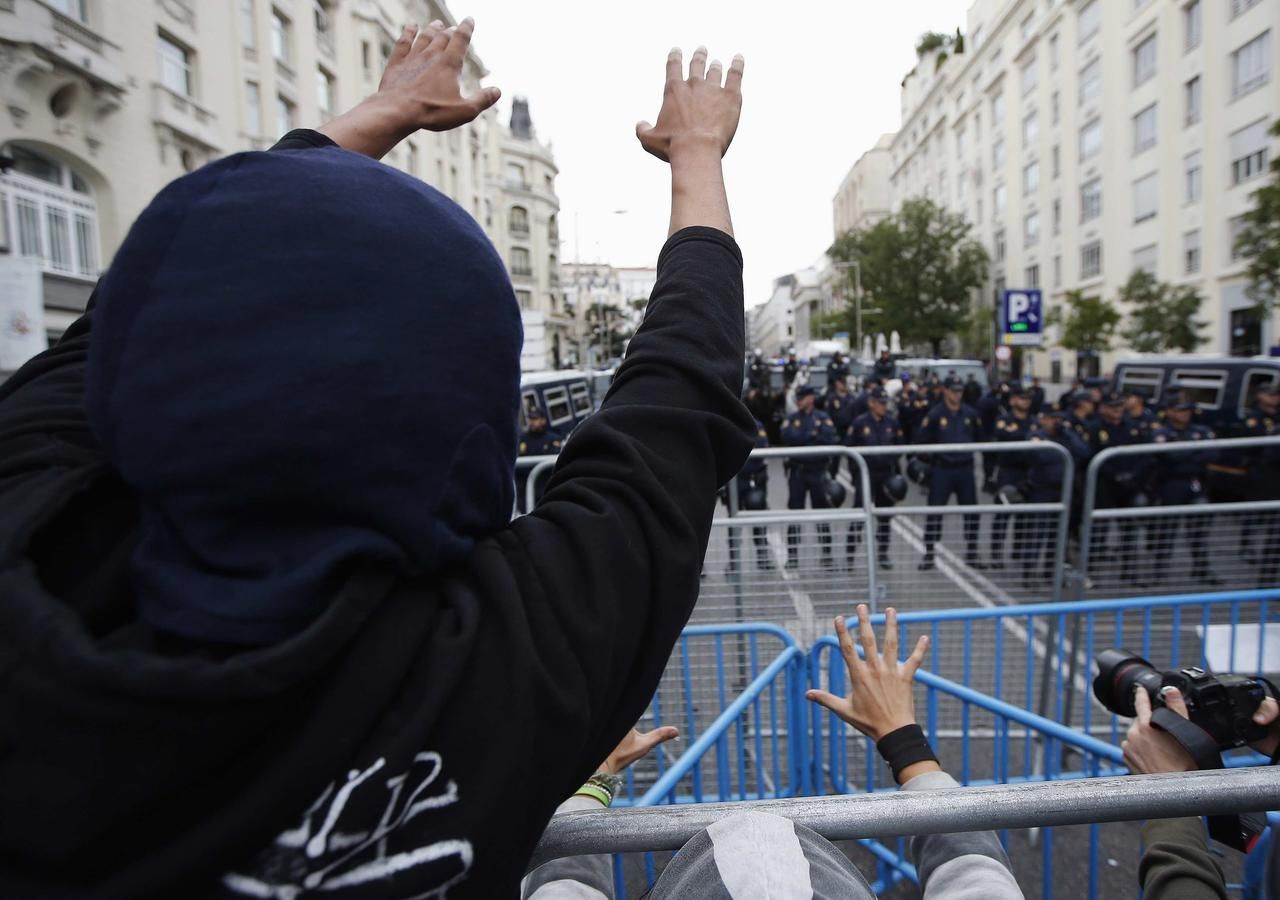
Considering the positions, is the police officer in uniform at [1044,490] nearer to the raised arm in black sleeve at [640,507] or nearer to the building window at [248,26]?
the raised arm in black sleeve at [640,507]

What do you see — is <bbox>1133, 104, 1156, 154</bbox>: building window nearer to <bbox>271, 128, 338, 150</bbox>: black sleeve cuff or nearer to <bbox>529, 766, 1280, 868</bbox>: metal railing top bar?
<bbox>529, 766, 1280, 868</bbox>: metal railing top bar

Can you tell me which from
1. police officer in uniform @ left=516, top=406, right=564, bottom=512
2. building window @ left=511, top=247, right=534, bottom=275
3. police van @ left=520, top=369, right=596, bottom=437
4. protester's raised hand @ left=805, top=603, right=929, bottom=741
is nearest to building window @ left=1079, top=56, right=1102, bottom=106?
police van @ left=520, top=369, right=596, bottom=437

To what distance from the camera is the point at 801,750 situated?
10.7 feet

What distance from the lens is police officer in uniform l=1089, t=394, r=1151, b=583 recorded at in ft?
25.2

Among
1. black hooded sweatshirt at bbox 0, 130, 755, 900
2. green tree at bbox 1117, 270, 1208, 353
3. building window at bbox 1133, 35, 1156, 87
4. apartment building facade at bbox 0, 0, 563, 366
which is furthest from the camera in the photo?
building window at bbox 1133, 35, 1156, 87

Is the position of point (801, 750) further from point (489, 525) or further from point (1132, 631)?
point (1132, 631)

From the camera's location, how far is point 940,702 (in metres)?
4.45

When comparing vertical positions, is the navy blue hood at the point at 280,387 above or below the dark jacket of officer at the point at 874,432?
above

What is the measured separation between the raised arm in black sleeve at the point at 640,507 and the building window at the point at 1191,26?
1412 inches

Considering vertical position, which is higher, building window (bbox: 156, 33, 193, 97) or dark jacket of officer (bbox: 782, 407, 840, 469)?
building window (bbox: 156, 33, 193, 97)

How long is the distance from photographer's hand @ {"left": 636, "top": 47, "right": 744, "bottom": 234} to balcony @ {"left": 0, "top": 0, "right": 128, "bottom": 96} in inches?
730

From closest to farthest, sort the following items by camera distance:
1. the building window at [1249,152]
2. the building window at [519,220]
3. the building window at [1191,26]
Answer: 1. the building window at [1249,152]
2. the building window at [1191,26]
3. the building window at [519,220]

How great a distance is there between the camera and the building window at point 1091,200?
114 feet

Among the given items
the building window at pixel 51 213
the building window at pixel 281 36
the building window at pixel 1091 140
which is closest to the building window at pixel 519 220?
the building window at pixel 281 36
